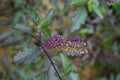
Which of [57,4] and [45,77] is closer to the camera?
[45,77]

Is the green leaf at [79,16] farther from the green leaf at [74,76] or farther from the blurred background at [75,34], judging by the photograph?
the green leaf at [74,76]

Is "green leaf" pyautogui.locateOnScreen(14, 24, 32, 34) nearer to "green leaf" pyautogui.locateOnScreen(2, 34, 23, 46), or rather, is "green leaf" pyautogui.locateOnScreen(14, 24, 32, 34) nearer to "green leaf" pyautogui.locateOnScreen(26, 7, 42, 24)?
"green leaf" pyautogui.locateOnScreen(26, 7, 42, 24)

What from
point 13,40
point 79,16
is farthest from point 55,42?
point 13,40

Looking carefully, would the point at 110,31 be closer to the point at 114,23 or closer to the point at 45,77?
the point at 114,23

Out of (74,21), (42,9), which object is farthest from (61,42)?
(42,9)

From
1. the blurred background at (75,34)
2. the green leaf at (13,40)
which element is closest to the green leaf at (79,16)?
the blurred background at (75,34)

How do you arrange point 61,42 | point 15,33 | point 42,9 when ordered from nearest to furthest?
point 61,42, point 15,33, point 42,9

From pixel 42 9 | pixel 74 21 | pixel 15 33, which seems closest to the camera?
pixel 74 21
